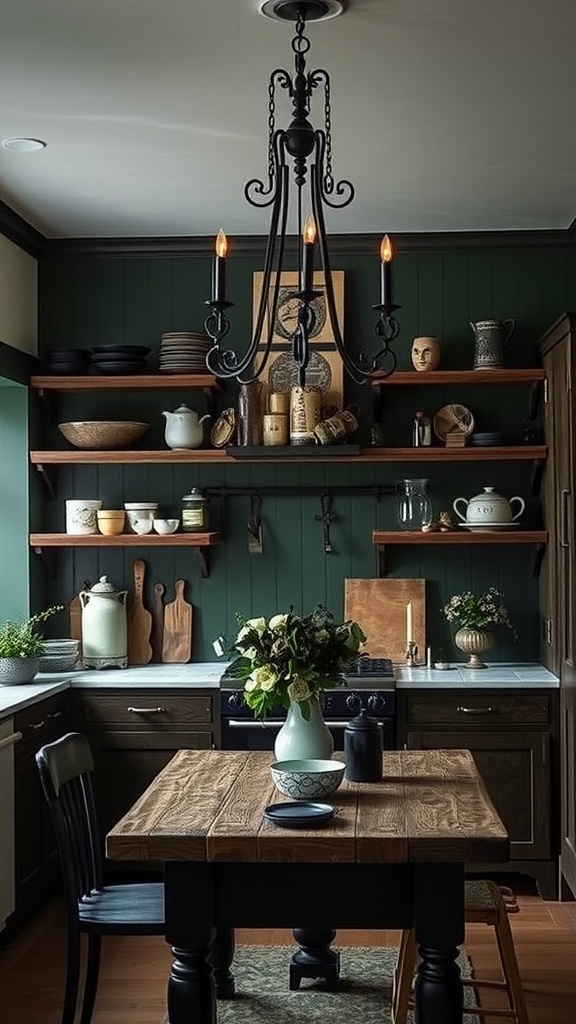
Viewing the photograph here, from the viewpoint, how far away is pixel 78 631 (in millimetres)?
5816

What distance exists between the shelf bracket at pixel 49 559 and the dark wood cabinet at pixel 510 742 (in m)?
1.71

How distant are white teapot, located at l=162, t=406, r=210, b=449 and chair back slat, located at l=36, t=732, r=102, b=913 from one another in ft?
6.68

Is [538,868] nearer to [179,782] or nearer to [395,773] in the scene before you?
[395,773]

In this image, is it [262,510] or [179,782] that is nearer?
[179,782]

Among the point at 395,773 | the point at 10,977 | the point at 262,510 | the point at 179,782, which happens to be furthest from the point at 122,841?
the point at 262,510

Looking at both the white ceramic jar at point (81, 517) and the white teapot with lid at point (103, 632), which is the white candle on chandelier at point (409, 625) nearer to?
the white teapot with lid at point (103, 632)

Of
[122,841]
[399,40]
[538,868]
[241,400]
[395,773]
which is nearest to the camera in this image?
[122,841]

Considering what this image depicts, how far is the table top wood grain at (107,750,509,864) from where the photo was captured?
2.87 metres

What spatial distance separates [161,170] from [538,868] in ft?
10.1

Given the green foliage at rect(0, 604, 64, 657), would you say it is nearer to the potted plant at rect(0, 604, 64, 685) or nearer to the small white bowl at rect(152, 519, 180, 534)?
the potted plant at rect(0, 604, 64, 685)

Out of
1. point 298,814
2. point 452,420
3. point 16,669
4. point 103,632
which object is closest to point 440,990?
point 298,814

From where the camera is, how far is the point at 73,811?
3.69 m

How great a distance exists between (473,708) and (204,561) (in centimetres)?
137

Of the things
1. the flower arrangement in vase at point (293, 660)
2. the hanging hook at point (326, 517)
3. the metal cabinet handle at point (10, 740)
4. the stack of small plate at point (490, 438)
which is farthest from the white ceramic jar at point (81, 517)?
the flower arrangement in vase at point (293, 660)
